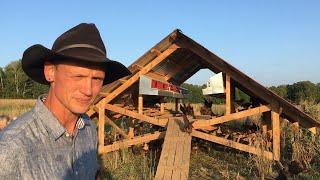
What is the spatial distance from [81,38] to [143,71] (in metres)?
8.47

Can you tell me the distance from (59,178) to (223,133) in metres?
9.73

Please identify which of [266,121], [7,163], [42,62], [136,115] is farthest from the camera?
[266,121]

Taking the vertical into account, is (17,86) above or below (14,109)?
above

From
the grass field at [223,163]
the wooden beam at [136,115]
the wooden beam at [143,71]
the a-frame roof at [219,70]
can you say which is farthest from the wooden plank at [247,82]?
the wooden beam at [136,115]

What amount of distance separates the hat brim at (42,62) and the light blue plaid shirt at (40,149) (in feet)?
0.79

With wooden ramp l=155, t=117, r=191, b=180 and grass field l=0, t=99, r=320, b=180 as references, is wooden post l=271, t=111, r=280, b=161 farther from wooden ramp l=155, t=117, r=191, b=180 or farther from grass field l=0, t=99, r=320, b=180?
wooden ramp l=155, t=117, r=191, b=180

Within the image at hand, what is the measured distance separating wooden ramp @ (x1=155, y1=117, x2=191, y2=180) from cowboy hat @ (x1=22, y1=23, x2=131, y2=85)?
5766 mm

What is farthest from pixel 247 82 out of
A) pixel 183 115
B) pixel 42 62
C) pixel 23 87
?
pixel 23 87

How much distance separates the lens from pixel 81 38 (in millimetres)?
2225

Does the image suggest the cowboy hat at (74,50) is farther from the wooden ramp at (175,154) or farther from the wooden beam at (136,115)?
the wooden beam at (136,115)

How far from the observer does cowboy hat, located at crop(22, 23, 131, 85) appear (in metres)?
2.14

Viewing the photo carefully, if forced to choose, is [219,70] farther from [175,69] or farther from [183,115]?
[175,69]

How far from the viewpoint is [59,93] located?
7.29 feet

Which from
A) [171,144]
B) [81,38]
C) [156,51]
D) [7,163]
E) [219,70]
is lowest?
[171,144]
